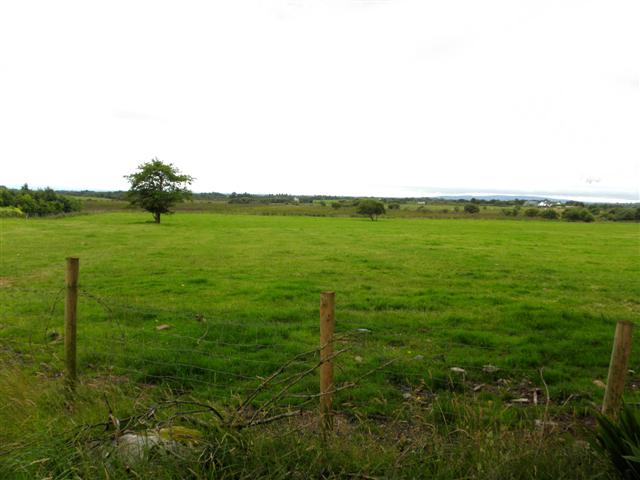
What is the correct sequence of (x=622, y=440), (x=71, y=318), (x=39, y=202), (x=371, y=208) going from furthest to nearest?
(x=39, y=202)
(x=371, y=208)
(x=71, y=318)
(x=622, y=440)

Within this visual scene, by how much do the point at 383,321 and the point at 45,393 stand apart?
22.6ft

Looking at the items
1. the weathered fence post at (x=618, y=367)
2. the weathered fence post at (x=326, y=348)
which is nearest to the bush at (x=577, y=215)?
the weathered fence post at (x=618, y=367)

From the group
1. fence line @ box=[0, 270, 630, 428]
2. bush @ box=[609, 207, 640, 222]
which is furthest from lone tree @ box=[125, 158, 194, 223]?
bush @ box=[609, 207, 640, 222]

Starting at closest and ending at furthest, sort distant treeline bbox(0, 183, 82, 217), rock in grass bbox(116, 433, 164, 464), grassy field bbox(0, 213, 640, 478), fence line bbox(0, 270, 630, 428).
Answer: rock in grass bbox(116, 433, 164, 464) → grassy field bbox(0, 213, 640, 478) → fence line bbox(0, 270, 630, 428) → distant treeline bbox(0, 183, 82, 217)

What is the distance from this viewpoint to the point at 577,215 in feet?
297

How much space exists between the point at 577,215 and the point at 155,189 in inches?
3396

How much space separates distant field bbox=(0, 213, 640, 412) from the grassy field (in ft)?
0.14

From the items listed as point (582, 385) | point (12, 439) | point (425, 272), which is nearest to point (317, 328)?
point (582, 385)

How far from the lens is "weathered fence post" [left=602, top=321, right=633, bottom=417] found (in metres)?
3.83

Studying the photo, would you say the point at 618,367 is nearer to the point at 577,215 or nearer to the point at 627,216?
the point at 577,215

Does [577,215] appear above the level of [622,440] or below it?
above

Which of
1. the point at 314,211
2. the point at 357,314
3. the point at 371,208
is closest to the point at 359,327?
the point at 357,314

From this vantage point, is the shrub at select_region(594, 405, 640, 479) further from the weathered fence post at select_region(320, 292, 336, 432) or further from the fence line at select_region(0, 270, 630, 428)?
the weathered fence post at select_region(320, 292, 336, 432)

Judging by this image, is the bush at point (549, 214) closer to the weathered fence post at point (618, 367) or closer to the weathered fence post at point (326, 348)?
the weathered fence post at point (618, 367)
